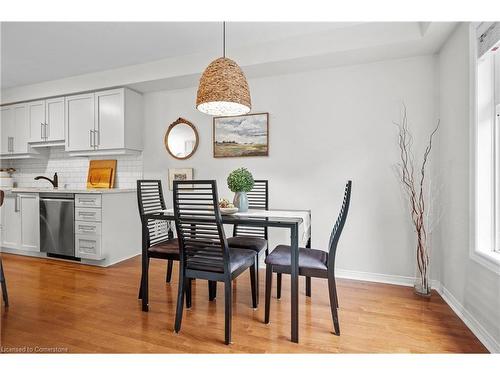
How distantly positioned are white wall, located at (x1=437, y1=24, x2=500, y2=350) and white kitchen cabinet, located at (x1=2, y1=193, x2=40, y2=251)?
15.8 feet

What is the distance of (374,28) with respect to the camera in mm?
2609

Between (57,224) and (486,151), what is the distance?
4.61 m

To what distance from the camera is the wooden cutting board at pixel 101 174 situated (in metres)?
4.25

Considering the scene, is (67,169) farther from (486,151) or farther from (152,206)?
(486,151)

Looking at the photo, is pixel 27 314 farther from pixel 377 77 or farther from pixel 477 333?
pixel 377 77

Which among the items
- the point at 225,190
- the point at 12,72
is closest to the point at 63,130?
the point at 12,72

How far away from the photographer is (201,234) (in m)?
1.89

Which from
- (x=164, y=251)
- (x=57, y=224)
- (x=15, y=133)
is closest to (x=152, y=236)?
(x=164, y=251)

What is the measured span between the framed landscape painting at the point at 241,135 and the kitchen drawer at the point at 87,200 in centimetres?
157

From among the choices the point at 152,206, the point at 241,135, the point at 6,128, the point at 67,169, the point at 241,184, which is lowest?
the point at 152,206

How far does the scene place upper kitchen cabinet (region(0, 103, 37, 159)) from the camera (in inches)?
177

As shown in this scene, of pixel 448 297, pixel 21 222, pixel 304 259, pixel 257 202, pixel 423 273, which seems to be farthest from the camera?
pixel 21 222

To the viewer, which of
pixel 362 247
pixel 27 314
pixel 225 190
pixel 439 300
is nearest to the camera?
pixel 27 314
